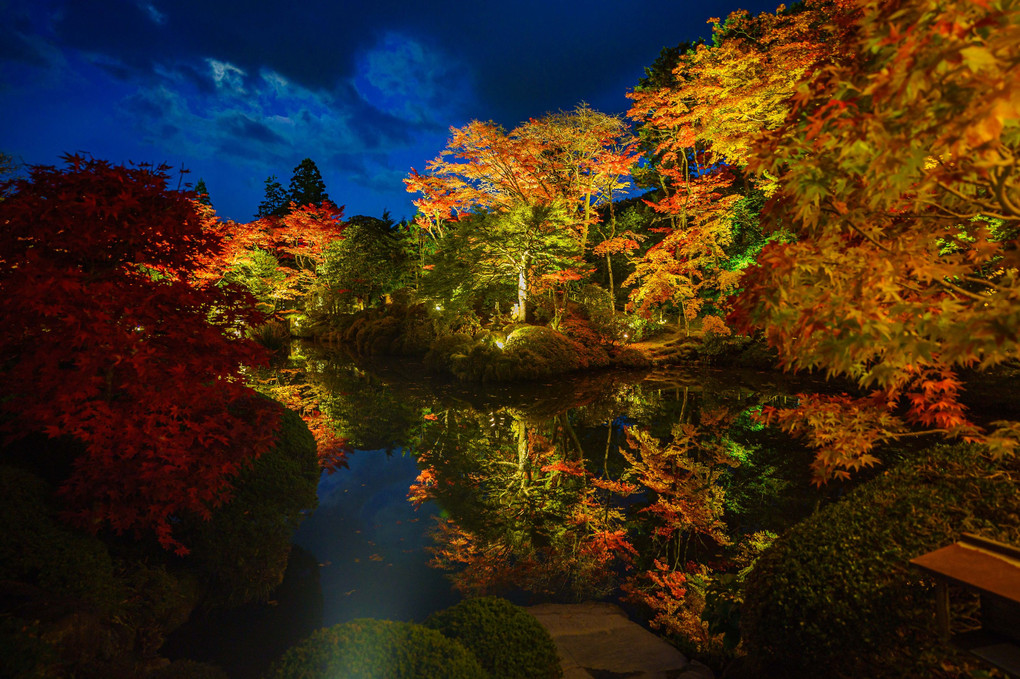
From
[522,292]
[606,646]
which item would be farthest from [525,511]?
[522,292]

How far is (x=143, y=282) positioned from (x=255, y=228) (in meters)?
23.1

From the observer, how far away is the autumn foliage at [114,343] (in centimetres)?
306

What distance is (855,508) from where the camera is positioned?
309cm

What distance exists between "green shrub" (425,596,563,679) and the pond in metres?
1.57

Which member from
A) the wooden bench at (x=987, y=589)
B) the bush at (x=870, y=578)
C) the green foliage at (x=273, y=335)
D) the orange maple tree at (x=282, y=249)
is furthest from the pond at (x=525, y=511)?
the orange maple tree at (x=282, y=249)

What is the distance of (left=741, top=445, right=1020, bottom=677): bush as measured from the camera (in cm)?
226

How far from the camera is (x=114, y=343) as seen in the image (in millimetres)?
3133

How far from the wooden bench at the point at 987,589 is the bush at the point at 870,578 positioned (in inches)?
7.3

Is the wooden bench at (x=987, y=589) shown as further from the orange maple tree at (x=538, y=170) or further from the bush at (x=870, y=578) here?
the orange maple tree at (x=538, y=170)

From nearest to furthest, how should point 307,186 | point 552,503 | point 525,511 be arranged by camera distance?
1. point 525,511
2. point 552,503
3. point 307,186

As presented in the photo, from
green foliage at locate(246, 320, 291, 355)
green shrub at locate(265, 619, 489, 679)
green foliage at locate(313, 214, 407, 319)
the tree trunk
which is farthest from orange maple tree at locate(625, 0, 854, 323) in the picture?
green foliage at locate(246, 320, 291, 355)

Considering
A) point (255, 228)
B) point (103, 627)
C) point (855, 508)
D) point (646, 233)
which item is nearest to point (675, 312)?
point (646, 233)

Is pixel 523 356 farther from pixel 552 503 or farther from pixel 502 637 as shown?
pixel 502 637

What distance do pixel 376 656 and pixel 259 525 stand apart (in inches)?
121
